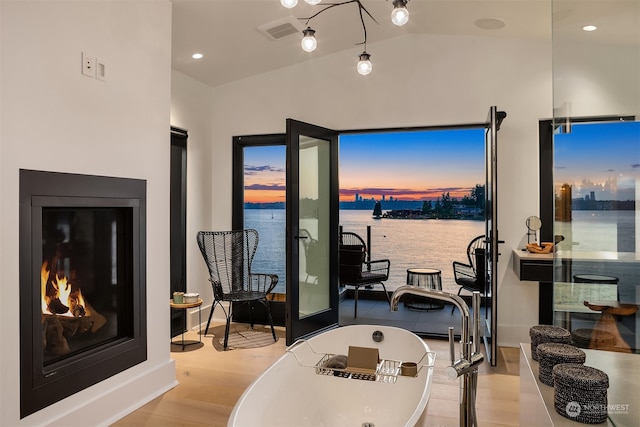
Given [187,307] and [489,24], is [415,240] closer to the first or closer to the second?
[489,24]

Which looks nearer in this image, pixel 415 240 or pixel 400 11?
pixel 400 11

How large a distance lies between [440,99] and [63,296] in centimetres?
352

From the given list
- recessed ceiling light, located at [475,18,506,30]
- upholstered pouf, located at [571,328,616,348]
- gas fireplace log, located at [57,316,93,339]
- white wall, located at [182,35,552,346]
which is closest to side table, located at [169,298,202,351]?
white wall, located at [182,35,552,346]

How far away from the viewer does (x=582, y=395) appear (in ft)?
4.79

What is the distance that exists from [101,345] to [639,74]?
2.94 meters

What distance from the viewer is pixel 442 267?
766 centimetres

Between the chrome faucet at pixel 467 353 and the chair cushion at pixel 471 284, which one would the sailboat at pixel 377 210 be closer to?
the chair cushion at pixel 471 284

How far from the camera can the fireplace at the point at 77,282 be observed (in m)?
2.34

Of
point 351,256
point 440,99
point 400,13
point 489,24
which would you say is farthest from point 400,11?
point 351,256

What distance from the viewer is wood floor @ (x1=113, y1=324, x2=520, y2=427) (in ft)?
9.42

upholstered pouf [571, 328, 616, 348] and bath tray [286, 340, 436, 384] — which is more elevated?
upholstered pouf [571, 328, 616, 348]

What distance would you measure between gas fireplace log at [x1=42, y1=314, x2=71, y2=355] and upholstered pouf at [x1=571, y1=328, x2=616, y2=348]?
8.25 feet

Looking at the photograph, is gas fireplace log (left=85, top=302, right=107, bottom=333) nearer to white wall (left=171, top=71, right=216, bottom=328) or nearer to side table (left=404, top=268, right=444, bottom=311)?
white wall (left=171, top=71, right=216, bottom=328)

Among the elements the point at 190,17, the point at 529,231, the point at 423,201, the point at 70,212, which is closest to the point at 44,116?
the point at 70,212
